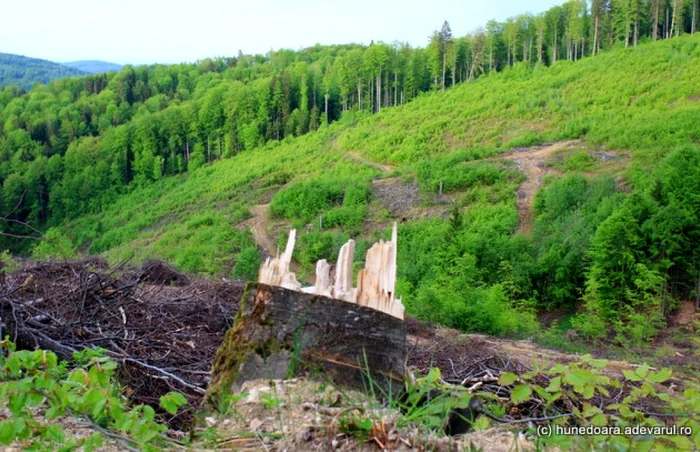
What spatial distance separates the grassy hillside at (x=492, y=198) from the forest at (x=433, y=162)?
11 cm

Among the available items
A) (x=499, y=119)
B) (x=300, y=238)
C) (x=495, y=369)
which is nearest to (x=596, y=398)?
(x=495, y=369)

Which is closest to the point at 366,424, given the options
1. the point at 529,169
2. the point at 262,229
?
the point at 529,169

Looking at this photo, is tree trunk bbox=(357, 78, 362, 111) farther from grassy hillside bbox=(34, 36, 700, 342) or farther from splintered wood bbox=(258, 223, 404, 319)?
splintered wood bbox=(258, 223, 404, 319)

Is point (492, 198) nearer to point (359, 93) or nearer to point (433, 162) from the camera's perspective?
point (433, 162)

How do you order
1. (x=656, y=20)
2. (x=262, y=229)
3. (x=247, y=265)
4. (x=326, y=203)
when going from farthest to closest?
(x=656, y=20) → (x=326, y=203) → (x=262, y=229) → (x=247, y=265)

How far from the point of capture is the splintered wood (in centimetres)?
262

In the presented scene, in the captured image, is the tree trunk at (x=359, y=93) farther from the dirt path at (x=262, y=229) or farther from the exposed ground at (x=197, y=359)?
the exposed ground at (x=197, y=359)

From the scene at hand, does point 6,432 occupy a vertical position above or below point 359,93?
below

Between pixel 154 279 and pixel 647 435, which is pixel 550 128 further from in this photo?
pixel 647 435

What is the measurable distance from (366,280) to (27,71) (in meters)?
193

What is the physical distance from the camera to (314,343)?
8.22ft

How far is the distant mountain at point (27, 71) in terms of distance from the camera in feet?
500

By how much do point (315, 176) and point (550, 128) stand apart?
15222 mm

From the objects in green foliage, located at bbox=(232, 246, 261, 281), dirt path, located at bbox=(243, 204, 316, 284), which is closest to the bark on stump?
green foliage, located at bbox=(232, 246, 261, 281)
